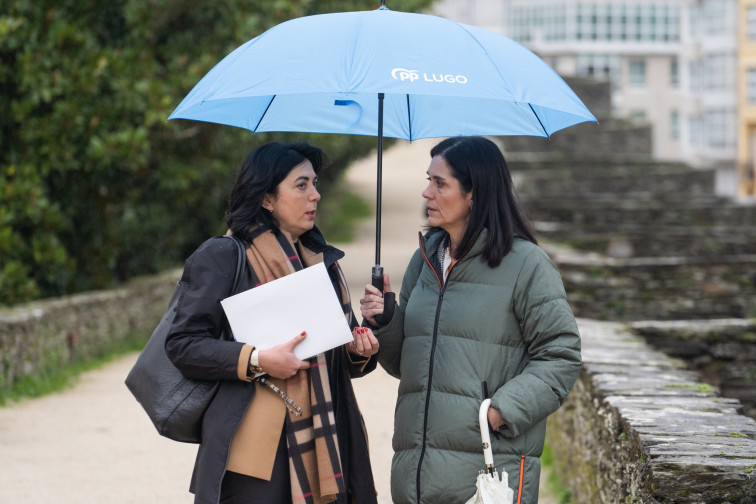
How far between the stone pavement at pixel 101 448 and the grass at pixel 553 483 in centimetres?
10

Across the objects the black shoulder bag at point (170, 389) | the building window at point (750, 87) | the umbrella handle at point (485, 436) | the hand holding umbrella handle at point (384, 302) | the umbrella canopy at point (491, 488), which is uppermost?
the building window at point (750, 87)

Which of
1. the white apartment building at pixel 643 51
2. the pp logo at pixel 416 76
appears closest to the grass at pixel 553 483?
the pp logo at pixel 416 76

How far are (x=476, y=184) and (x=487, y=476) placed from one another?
39.7 inches

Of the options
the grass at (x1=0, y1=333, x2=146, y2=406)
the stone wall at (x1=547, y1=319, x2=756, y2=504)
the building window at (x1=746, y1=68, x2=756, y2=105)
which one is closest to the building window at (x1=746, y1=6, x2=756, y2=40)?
the building window at (x1=746, y1=68, x2=756, y2=105)

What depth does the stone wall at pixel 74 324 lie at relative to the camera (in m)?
9.86

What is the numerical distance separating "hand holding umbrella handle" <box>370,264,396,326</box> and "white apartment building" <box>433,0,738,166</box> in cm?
6147

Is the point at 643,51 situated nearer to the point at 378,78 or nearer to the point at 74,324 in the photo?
the point at 74,324

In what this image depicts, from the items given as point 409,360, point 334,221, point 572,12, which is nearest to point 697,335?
point 409,360

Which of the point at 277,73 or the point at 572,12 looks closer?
the point at 277,73

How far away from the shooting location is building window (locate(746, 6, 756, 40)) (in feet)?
→ 189

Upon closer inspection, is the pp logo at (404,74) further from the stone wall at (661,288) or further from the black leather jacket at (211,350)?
the stone wall at (661,288)

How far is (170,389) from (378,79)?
1257 mm

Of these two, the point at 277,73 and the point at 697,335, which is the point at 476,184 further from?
the point at 697,335

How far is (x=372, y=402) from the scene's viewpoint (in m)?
9.98
